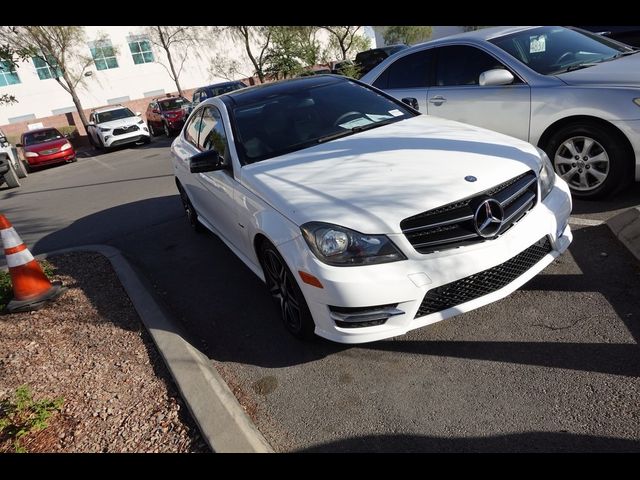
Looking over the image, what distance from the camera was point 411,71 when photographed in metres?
5.79

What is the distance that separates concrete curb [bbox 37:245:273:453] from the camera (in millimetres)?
2398

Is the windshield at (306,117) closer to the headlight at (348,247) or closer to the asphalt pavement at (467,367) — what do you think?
the headlight at (348,247)

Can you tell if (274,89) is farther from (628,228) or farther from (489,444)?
(489,444)

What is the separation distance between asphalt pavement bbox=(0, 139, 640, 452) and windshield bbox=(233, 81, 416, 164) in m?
1.30

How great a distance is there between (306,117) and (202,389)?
2.34 m

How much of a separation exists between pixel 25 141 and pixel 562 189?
18947 millimetres

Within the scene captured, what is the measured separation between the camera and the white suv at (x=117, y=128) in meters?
17.7

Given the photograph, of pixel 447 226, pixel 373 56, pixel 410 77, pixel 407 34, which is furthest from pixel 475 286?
pixel 407 34

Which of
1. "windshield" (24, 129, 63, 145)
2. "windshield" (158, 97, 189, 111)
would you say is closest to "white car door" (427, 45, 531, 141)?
"windshield" (158, 97, 189, 111)

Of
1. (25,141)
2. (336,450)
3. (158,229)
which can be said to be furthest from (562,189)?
(25,141)

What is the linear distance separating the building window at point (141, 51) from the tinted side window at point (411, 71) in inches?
1252

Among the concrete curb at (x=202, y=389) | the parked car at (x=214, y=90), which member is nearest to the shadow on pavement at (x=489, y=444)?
the concrete curb at (x=202, y=389)

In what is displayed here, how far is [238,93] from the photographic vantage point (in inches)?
179
